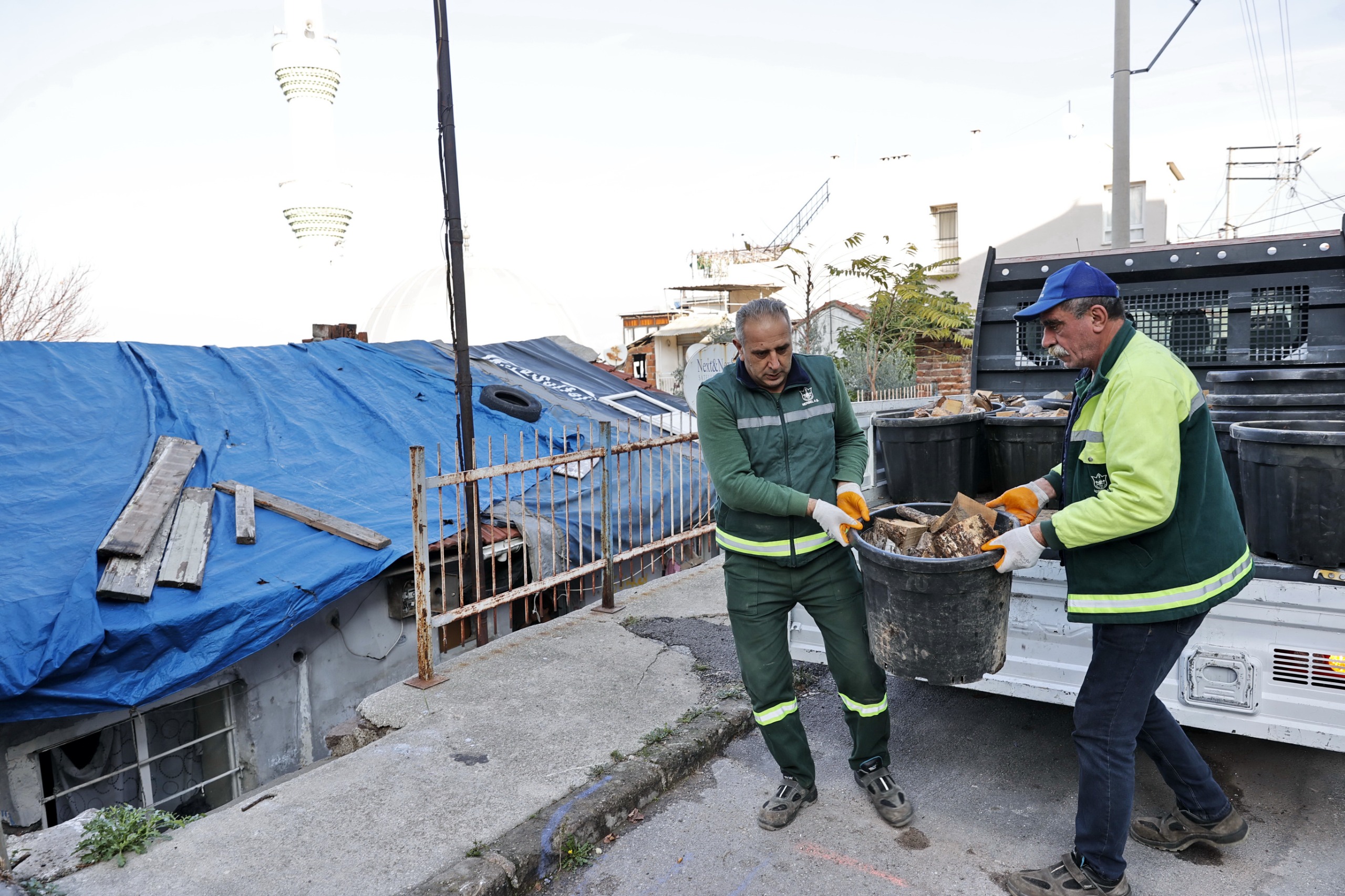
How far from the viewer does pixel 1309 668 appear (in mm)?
2803

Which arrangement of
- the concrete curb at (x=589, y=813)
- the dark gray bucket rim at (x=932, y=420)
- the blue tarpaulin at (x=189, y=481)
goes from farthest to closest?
the blue tarpaulin at (x=189, y=481)
the dark gray bucket rim at (x=932, y=420)
the concrete curb at (x=589, y=813)

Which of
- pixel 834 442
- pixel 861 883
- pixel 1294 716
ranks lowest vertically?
pixel 861 883

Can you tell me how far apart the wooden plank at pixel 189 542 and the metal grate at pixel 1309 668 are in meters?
6.61

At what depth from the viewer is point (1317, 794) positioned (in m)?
3.42

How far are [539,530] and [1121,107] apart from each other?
32.3 feet

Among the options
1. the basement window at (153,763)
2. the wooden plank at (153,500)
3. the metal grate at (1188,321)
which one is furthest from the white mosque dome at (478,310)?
the metal grate at (1188,321)

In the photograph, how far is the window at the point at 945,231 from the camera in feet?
93.7

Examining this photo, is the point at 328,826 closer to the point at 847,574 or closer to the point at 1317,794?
the point at 847,574

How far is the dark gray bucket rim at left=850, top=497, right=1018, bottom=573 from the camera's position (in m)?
2.66

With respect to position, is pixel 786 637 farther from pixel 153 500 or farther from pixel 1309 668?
pixel 153 500

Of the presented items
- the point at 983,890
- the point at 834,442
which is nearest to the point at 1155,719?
the point at 983,890

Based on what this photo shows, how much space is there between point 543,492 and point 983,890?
682 centimetres

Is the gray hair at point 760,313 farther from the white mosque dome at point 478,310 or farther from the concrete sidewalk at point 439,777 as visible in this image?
the white mosque dome at point 478,310

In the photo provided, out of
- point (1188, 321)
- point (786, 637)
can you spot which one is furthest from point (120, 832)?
point (1188, 321)
